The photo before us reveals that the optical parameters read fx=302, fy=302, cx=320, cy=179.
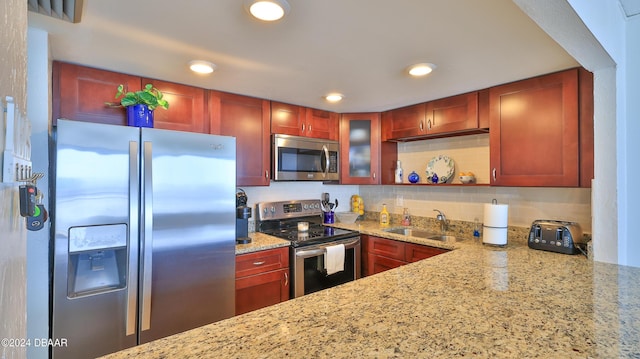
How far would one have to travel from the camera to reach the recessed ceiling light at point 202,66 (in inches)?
72.7

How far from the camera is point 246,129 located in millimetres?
2623

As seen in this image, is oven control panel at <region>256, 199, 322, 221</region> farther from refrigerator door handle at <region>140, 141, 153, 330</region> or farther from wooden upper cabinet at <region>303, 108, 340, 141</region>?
refrigerator door handle at <region>140, 141, 153, 330</region>

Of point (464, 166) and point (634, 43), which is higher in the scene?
point (634, 43)

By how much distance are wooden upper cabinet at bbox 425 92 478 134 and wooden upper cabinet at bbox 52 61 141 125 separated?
2.41 m

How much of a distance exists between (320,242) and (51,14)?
7.16 feet

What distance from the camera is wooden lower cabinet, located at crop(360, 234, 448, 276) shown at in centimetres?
251

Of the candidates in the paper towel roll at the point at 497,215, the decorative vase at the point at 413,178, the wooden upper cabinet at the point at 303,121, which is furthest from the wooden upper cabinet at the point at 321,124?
the paper towel roll at the point at 497,215

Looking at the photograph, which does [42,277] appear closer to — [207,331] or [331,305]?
[207,331]

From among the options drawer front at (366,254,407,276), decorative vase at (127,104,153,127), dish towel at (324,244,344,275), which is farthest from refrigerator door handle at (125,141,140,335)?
drawer front at (366,254,407,276)

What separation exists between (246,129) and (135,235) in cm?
125

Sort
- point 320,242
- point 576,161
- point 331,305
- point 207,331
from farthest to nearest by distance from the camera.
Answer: point 320,242
point 576,161
point 331,305
point 207,331

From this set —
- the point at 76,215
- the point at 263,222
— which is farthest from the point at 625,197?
the point at 76,215

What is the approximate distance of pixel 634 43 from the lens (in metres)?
1.69

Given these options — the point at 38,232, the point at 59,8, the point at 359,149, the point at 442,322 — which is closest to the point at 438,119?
the point at 359,149
